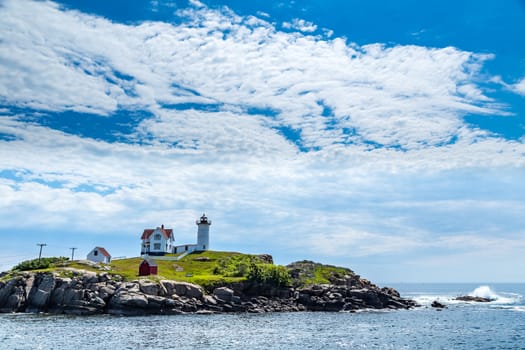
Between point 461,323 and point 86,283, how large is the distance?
65.5m

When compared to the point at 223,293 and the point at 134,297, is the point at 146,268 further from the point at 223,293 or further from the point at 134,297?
the point at 223,293

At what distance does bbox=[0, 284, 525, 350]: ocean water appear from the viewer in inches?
2064

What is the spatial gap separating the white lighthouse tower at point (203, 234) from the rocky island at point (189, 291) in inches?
955

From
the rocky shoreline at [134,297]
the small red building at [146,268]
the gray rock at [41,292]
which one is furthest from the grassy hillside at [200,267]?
the gray rock at [41,292]

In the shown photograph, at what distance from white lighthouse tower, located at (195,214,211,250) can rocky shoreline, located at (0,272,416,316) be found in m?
47.6

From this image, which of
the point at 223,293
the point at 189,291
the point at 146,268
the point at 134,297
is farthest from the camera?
the point at 146,268

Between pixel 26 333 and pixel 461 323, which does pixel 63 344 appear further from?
pixel 461 323

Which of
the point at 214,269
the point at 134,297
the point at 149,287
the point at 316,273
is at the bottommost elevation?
the point at 134,297

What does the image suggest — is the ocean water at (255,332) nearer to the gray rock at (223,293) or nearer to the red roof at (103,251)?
the gray rock at (223,293)

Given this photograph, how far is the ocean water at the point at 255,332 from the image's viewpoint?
172 ft

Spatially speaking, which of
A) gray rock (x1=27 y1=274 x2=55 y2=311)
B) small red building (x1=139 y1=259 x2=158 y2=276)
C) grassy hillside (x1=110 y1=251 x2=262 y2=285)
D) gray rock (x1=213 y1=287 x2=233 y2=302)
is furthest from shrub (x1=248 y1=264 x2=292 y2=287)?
gray rock (x1=27 y1=274 x2=55 y2=311)

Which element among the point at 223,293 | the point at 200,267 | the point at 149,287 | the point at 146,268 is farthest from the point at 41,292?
the point at 200,267

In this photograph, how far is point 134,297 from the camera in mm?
82500

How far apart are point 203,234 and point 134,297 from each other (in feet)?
207
